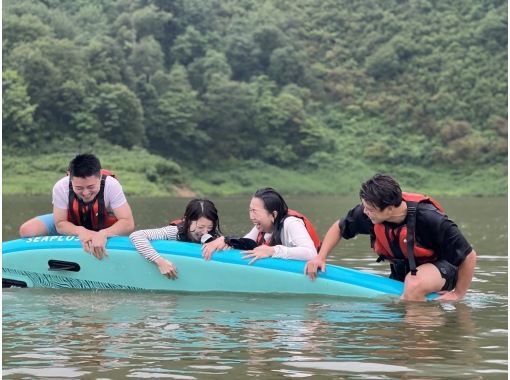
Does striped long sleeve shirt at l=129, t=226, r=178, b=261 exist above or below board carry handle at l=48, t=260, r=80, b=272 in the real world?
above

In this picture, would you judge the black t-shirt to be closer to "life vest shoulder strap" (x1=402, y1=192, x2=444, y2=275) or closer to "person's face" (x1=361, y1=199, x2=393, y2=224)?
"life vest shoulder strap" (x1=402, y1=192, x2=444, y2=275)

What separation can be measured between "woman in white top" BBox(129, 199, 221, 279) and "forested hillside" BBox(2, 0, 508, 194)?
124 feet

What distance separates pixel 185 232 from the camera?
8305 millimetres

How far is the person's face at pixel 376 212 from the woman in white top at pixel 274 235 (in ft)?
2.72

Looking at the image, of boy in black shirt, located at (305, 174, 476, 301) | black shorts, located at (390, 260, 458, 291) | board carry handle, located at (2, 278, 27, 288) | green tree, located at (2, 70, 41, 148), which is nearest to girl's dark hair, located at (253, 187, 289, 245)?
boy in black shirt, located at (305, 174, 476, 301)

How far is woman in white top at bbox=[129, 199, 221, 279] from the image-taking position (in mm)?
8062

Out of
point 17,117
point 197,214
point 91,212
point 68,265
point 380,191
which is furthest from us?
point 17,117

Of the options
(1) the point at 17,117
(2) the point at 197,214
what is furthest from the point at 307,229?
(1) the point at 17,117

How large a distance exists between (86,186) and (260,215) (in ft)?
4.20

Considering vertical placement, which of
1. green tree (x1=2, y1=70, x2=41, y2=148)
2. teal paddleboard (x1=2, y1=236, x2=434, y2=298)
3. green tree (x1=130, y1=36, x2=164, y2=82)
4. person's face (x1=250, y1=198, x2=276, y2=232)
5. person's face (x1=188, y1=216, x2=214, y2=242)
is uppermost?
green tree (x1=130, y1=36, x2=164, y2=82)

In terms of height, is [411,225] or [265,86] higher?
[265,86]

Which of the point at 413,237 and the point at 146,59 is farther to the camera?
the point at 146,59

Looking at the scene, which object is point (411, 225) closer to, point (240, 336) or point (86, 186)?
point (240, 336)

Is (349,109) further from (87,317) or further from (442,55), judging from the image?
(87,317)
